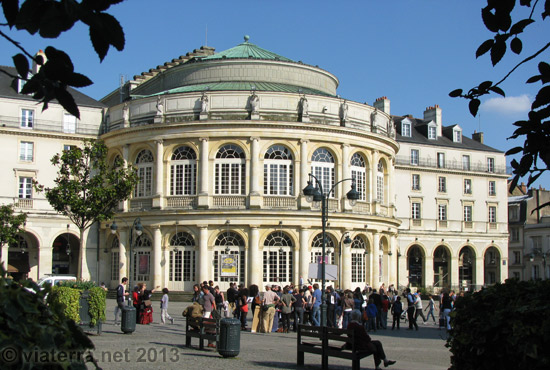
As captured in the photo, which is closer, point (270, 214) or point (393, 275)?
point (270, 214)

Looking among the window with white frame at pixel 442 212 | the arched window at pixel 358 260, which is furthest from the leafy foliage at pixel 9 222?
the window with white frame at pixel 442 212

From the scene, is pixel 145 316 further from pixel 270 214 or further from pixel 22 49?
pixel 22 49

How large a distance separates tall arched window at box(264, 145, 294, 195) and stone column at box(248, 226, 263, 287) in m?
2.81

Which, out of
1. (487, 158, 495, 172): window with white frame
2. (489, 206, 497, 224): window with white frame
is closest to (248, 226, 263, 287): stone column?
(489, 206, 497, 224): window with white frame

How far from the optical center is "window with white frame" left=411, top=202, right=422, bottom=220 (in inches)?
2650

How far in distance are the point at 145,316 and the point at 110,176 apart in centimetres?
1084

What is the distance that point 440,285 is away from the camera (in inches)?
2643

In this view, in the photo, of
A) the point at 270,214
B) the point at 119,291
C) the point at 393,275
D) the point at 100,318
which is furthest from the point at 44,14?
the point at 393,275

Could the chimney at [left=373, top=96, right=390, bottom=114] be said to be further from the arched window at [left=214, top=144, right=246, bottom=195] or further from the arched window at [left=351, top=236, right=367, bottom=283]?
the arched window at [left=214, top=144, right=246, bottom=195]

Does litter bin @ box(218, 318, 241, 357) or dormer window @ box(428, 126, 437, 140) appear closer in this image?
litter bin @ box(218, 318, 241, 357)

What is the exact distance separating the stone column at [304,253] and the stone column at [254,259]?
2.65 metres

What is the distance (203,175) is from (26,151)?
1398 cm

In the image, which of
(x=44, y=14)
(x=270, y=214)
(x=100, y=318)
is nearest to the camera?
(x=44, y=14)

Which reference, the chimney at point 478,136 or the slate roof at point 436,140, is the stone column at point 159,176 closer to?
the slate roof at point 436,140
